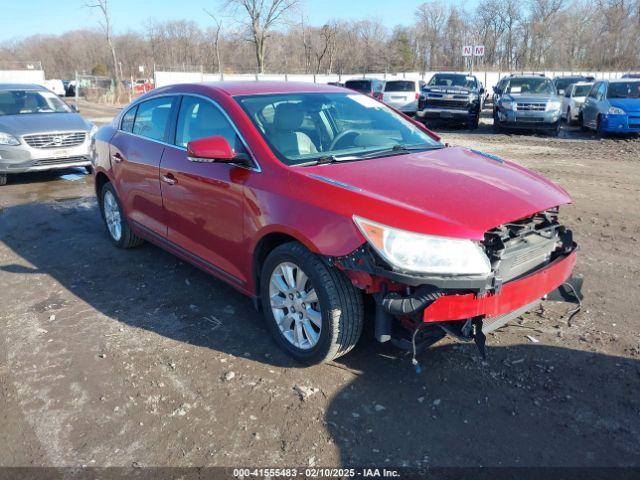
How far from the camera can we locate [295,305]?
3404mm

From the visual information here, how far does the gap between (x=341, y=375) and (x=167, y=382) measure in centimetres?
109

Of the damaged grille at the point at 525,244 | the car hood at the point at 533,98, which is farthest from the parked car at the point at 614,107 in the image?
the damaged grille at the point at 525,244

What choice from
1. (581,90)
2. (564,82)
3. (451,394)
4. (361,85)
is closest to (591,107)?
(581,90)

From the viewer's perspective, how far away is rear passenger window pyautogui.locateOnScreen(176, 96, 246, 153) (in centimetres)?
383

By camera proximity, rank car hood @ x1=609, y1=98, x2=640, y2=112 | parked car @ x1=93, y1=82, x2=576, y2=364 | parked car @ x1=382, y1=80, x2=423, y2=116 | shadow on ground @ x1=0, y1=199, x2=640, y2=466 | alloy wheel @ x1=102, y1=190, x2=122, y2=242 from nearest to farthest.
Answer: shadow on ground @ x1=0, y1=199, x2=640, y2=466, parked car @ x1=93, y1=82, x2=576, y2=364, alloy wheel @ x1=102, y1=190, x2=122, y2=242, car hood @ x1=609, y1=98, x2=640, y2=112, parked car @ x1=382, y1=80, x2=423, y2=116

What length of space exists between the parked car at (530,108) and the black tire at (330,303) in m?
14.5

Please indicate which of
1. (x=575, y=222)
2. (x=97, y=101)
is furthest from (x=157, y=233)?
(x=97, y=101)

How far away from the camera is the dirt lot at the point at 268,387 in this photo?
108 inches

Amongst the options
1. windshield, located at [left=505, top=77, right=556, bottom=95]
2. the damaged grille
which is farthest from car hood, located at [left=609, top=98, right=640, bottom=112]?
the damaged grille

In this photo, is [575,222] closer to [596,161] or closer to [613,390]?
[613,390]

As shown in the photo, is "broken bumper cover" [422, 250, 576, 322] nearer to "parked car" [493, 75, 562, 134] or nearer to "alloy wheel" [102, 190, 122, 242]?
"alloy wheel" [102, 190, 122, 242]

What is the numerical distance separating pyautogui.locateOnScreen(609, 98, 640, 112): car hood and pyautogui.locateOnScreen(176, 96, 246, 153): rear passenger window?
13.6m

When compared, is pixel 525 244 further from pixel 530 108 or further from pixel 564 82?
pixel 564 82

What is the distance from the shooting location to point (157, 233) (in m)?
4.82
